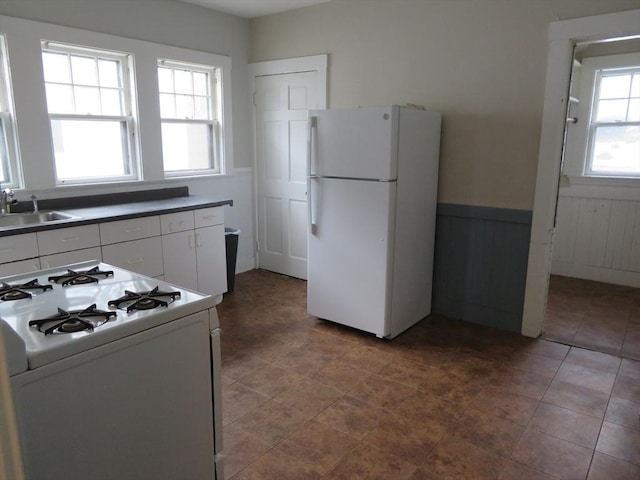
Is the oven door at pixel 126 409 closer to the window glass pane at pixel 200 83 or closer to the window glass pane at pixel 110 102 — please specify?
the window glass pane at pixel 110 102

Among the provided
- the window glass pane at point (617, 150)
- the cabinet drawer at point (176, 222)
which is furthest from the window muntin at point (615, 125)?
the cabinet drawer at point (176, 222)

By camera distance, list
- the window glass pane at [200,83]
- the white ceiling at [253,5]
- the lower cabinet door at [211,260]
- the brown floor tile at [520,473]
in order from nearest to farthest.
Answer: the brown floor tile at [520,473]
the lower cabinet door at [211,260]
the white ceiling at [253,5]
the window glass pane at [200,83]

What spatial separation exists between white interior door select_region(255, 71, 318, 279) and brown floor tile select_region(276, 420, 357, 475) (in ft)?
8.11

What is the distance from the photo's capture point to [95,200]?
3.57m

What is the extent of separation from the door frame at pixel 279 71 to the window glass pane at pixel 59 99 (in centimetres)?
178

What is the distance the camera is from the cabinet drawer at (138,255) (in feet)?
10.3

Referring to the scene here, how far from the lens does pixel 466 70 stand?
3389 mm

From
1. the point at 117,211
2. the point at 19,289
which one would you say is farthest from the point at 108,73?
the point at 19,289

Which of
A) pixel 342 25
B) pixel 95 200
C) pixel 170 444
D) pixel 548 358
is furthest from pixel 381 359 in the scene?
pixel 342 25

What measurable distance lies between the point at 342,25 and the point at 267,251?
2.35 m

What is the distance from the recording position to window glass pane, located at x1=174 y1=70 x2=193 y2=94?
4.15 meters

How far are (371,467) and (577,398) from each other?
1.33 metres

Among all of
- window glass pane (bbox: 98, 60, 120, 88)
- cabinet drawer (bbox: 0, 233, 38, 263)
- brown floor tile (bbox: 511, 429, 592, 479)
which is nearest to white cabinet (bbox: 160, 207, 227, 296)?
cabinet drawer (bbox: 0, 233, 38, 263)

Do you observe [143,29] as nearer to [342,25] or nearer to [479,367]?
[342,25]
